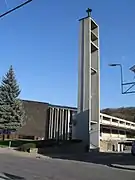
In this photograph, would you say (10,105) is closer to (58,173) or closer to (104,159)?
(104,159)

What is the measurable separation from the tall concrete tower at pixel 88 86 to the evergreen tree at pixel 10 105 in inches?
380

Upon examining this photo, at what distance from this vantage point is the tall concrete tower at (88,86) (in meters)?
42.8

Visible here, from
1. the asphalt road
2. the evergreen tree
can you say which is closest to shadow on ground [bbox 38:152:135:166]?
the asphalt road

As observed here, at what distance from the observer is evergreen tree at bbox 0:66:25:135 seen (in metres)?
47.6

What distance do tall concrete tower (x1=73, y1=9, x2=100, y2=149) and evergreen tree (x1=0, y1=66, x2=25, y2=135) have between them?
380 inches

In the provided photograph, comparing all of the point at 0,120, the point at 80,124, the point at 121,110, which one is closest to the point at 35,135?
the point at 0,120

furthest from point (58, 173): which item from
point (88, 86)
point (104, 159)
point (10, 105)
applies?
point (10, 105)

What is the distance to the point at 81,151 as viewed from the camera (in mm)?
41625

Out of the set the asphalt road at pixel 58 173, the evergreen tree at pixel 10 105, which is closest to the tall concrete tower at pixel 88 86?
the evergreen tree at pixel 10 105

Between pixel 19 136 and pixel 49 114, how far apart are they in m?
10.2

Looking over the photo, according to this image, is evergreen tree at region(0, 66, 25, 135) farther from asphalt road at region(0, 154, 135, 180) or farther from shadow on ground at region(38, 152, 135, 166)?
asphalt road at region(0, 154, 135, 180)

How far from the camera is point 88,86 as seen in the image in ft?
143

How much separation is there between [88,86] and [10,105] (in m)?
12.6

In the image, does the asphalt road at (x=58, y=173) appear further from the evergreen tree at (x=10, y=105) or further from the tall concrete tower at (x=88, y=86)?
the evergreen tree at (x=10, y=105)
